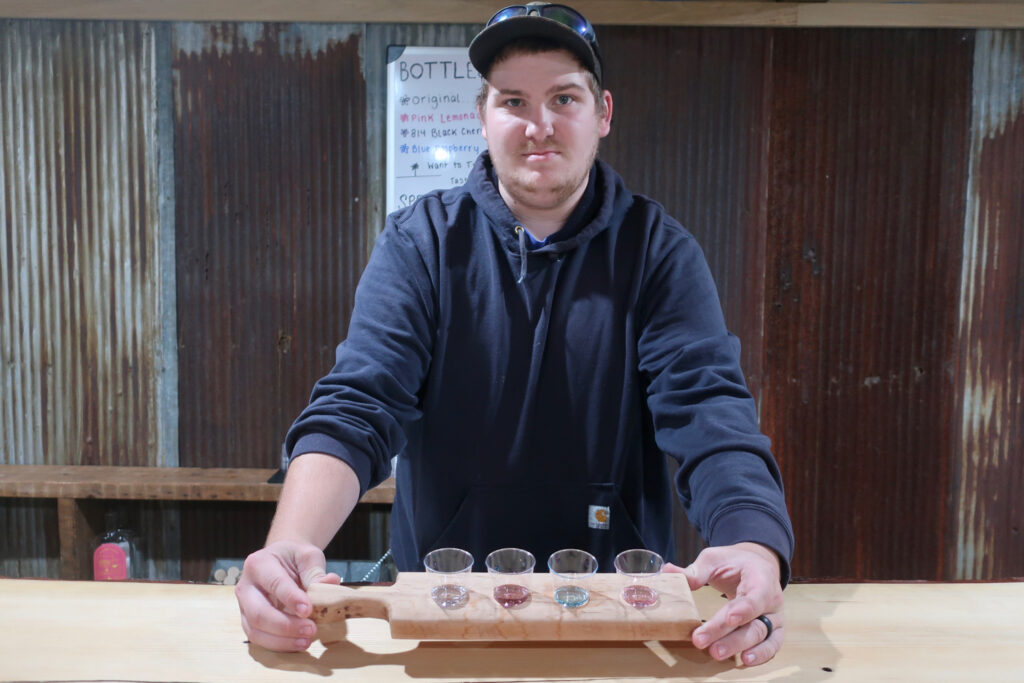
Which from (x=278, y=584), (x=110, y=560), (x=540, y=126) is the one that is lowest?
(x=110, y=560)

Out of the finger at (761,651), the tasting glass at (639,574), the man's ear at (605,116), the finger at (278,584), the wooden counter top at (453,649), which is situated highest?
the man's ear at (605,116)

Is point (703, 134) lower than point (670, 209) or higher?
higher

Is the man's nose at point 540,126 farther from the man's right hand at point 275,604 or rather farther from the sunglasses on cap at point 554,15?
the man's right hand at point 275,604

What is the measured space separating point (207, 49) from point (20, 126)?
73 cm

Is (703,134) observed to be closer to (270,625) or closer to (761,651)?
(761,651)

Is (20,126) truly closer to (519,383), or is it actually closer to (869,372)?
(519,383)

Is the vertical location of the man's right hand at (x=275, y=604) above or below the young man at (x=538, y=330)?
below

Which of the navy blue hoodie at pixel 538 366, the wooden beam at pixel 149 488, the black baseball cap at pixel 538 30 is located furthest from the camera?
the wooden beam at pixel 149 488

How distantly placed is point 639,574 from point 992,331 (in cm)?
232

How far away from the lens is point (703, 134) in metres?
2.65

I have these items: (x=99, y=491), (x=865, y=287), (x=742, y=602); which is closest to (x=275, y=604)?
(x=742, y=602)

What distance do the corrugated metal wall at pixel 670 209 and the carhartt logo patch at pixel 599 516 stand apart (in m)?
1.48

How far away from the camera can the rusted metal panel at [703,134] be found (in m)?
2.62

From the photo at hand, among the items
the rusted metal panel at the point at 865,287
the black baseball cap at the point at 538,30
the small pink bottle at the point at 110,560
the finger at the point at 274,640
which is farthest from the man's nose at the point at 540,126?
the small pink bottle at the point at 110,560
